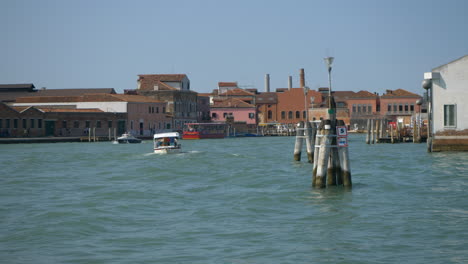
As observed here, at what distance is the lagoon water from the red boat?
164 feet

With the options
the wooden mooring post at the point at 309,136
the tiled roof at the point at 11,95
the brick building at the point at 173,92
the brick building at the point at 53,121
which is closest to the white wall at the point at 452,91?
the wooden mooring post at the point at 309,136

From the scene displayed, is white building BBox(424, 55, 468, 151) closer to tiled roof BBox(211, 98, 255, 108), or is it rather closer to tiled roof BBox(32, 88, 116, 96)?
tiled roof BBox(32, 88, 116, 96)

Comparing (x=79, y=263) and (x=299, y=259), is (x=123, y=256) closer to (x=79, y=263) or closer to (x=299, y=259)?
(x=79, y=263)

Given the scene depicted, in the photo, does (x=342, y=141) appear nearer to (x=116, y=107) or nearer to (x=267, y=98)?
(x=116, y=107)

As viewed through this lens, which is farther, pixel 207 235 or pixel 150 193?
pixel 150 193

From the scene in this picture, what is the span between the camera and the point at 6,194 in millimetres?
19531

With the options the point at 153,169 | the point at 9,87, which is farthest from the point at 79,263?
the point at 9,87

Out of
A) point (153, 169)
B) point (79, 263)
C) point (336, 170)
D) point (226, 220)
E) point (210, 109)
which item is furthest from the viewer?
point (210, 109)

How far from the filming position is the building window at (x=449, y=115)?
1190 inches

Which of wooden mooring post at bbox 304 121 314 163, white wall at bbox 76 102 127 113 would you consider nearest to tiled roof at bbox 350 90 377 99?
white wall at bbox 76 102 127 113

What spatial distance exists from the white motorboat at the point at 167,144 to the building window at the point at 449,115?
14.4 m

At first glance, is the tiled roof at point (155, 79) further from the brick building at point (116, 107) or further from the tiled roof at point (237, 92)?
the tiled roof at point (237, 92)

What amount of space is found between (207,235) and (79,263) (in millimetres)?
2607

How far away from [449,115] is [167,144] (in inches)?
609
